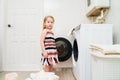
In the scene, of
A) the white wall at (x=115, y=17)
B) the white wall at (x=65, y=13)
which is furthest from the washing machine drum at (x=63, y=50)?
the white wall at (x=115, y=17)

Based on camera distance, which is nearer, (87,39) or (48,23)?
(87,39)

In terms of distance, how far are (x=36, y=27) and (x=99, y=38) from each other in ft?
5.91

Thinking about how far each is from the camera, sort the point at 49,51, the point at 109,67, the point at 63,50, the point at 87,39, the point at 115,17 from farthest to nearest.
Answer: the point at 63,50 < the point at 49,51 < the point at 115,17 < the point at 87,39 < the point at 109,67

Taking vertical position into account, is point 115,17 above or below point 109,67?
above

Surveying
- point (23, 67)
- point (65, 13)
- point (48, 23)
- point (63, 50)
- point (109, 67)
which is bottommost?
point (23, 67)

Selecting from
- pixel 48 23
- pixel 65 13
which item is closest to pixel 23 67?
pixel 48 23

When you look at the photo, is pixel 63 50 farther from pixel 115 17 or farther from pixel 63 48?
pixel 115 17

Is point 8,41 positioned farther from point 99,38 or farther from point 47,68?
point 99,38

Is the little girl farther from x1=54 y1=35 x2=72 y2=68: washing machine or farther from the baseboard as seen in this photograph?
the baseboard

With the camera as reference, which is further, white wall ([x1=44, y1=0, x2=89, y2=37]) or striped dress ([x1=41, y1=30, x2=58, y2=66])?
white wall ([x1=44, y1=0, x2=89, y2=37])

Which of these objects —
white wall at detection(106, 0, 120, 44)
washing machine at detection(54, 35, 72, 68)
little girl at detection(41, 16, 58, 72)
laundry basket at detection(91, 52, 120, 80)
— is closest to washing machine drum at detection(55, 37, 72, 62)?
washing machine at detection(54, 35, 72, 68)

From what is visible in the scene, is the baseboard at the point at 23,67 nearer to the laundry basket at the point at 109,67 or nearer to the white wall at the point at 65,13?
the white wall at the point at 65,13

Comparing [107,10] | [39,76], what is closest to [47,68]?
[107,10]

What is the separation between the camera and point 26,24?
359 cm
